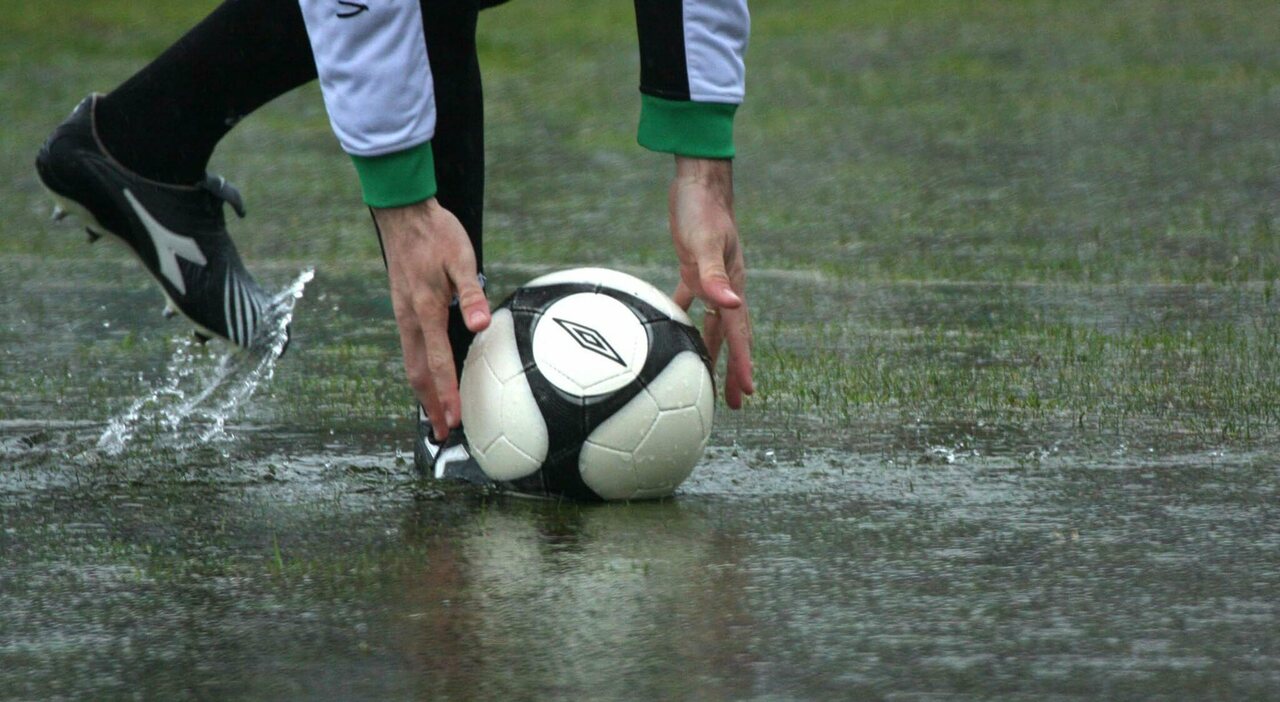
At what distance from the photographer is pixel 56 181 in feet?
13.3

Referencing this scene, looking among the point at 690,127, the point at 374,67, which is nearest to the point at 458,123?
the point at 690,127

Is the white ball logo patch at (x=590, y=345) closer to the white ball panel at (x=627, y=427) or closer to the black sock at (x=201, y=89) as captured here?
the white ball panel at (x=627, y=427)

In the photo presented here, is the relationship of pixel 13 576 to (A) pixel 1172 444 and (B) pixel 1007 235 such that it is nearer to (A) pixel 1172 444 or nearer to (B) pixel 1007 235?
(A) pixel 1172 444

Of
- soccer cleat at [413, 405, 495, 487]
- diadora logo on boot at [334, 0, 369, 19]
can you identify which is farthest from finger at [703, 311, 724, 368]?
diadora logo on boot at [334, 0, 369, 19]

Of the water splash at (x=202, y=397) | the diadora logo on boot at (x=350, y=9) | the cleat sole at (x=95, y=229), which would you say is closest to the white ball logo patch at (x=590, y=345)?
the diadora logo on boot at (x=350, y=9)

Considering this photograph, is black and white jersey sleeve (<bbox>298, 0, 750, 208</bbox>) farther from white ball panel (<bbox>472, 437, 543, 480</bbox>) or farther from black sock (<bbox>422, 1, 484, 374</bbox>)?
white ball panel (<bbox>472, 437, 543, 480</bbox>)

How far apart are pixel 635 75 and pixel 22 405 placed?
601 cm

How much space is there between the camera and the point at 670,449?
127 inches

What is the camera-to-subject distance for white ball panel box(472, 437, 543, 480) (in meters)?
3.24

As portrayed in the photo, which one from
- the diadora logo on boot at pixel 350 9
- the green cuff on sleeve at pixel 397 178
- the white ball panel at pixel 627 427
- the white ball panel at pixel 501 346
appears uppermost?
the diadora logo on boot at pixel 350 9

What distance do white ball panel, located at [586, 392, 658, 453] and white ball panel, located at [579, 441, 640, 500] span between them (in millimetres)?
11

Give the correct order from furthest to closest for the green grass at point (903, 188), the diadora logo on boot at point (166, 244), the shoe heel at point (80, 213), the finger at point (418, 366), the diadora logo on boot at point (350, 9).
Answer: the green grass at point (903, 188), the shoe heel at point (80, 213), the diadora logo on boot at point (166, 244), the finger at point (418, 366), the diadora logo on boot at point (350, 9)

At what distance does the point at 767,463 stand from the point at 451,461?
0.58m

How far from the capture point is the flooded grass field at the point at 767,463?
245 cm
